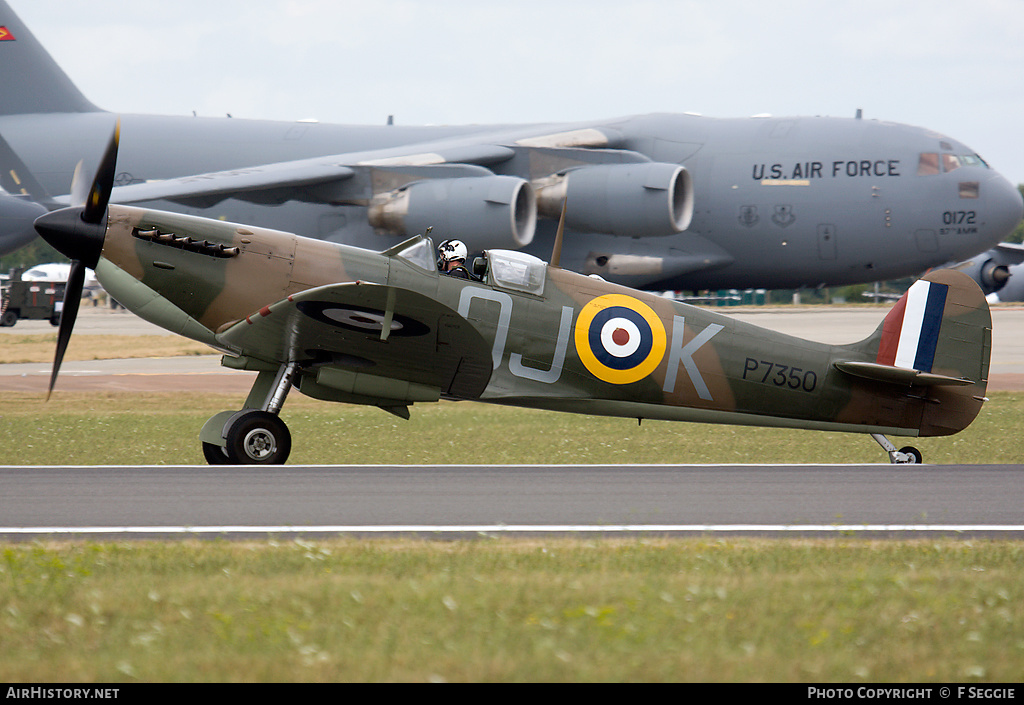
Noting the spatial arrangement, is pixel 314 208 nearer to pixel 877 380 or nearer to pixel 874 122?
pixel 874 122

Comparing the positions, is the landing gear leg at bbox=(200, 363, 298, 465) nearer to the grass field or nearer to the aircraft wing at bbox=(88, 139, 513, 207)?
the grass field

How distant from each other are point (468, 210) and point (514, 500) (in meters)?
12.9

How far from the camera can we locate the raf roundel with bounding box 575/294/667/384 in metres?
10.8

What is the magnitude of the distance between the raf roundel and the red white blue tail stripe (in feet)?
7.82

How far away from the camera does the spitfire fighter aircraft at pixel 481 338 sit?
10242 millimetres

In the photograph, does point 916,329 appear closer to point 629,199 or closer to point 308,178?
point 629,199

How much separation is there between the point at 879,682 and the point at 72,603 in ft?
11.4

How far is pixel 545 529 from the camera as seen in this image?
7.12m

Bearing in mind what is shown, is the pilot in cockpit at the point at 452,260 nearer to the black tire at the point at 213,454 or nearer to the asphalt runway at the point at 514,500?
the asphalt runway at the point at 514,500

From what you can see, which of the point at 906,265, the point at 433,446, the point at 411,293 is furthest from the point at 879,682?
the point at 906,265

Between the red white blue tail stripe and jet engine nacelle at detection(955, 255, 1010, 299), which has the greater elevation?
the red white blue tail stripe

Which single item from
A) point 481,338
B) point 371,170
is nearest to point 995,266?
point 371,170

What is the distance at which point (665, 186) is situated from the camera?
67.7ft

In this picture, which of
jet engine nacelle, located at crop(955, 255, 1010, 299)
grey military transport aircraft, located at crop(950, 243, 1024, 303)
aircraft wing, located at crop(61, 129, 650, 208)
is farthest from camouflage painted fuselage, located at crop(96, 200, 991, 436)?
jet engine nacelle, located at crop(955, 255, 1010, 299)
